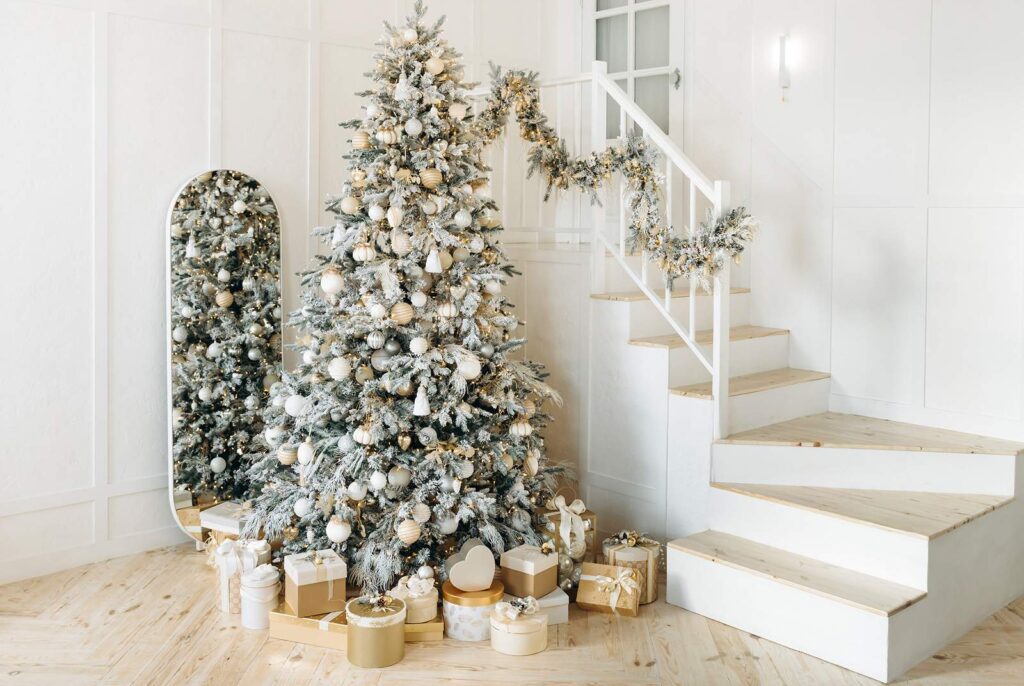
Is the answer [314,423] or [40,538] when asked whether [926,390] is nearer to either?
[314,423]

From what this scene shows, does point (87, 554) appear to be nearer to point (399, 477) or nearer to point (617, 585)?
point (399, 477)

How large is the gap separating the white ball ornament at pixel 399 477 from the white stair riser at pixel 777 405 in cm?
133

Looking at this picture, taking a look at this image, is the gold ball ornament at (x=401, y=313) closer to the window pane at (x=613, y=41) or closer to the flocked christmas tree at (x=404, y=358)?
the flocked christmas tree at (x=404, y=358)

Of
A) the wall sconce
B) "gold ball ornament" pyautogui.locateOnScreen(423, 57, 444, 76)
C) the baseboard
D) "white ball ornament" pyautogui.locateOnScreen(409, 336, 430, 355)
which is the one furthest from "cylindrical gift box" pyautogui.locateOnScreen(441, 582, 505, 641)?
the wall sconce

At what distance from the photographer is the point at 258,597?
325 centimetres

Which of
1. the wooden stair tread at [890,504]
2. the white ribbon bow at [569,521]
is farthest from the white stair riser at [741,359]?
the white ribbon bow at [569,521]

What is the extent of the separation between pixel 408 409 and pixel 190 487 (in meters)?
1.25

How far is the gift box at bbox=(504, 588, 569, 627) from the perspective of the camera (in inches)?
131

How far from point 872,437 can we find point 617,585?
4.09 ft

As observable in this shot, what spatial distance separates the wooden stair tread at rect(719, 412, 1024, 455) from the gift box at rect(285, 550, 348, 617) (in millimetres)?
1556

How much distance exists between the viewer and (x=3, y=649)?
3078mm

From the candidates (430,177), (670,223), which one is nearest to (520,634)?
(430,177)

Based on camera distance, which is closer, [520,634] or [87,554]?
[520,634]

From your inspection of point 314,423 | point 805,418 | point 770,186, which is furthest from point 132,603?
point 770,186
